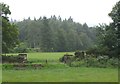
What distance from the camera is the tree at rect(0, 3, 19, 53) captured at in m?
38.1

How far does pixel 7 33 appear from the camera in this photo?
38.2 m

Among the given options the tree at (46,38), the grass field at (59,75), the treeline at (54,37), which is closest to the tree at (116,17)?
the grass field at (59,75)

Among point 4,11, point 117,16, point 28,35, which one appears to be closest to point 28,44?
point 28,35

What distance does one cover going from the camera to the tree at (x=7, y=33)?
125 feet

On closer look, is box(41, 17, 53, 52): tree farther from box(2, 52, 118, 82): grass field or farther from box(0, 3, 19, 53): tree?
box(2, 52, 118, 82): grass field

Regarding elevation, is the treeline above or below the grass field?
above

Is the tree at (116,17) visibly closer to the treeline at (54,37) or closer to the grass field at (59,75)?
the grass field at (59,75)

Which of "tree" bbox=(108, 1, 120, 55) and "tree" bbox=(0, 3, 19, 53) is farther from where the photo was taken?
"tree" bbox=(0, 3, 19, 53)

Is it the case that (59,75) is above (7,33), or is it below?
below

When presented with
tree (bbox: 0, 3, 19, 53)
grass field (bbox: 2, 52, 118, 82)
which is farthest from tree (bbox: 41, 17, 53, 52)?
grass field (bbox: 2, 52, 118, 82)

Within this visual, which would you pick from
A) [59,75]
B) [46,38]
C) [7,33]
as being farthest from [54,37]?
[59,75]

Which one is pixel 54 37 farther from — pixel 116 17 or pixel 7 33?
pixel 116 17

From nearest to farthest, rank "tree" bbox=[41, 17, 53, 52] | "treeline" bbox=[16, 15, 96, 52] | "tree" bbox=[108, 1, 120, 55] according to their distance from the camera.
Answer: "tree" bbox=[108, 1, 120, 55] → "tree" bbox=[41, 17, 53, 52] → "treeline" bbox=[16, 15, 96, 52]

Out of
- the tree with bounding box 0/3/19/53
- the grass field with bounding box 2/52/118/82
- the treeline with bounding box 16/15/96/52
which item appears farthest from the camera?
the treeline with bounding box 16/15/96/52
